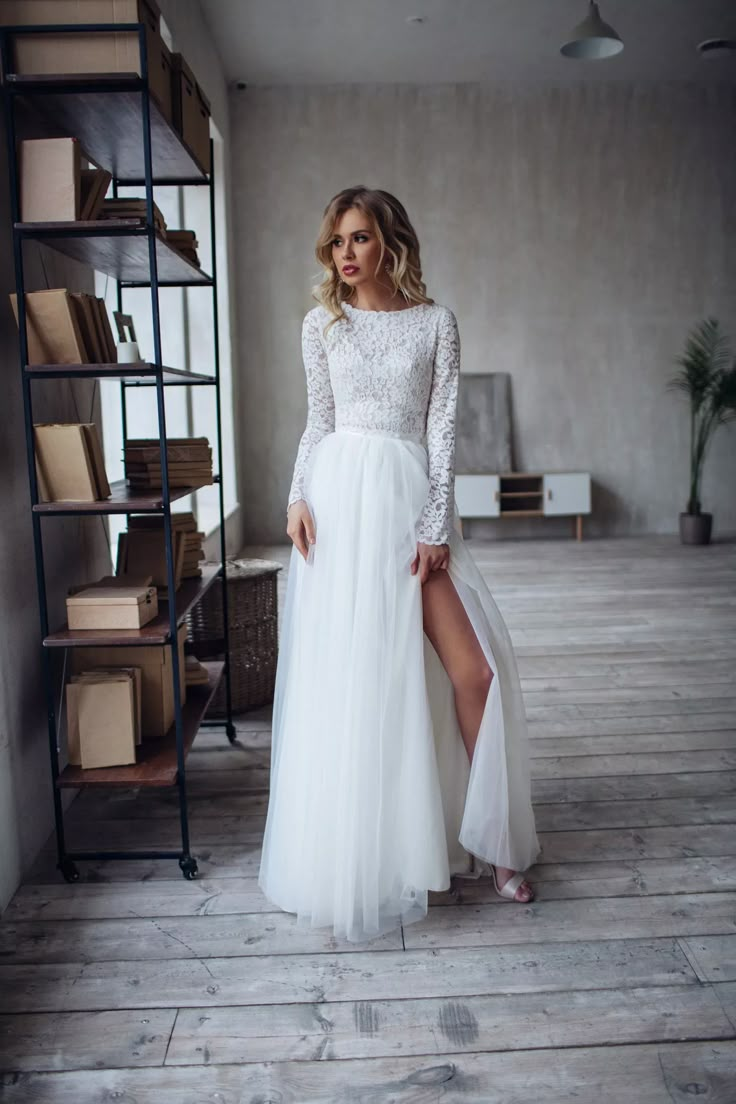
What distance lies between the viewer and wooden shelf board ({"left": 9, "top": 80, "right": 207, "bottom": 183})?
187cm

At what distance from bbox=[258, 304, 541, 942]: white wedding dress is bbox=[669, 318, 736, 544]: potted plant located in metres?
5.52

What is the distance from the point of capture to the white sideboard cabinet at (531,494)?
7148mm

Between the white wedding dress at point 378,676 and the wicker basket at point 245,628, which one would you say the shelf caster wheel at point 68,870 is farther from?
the wicker basket at point 245,628

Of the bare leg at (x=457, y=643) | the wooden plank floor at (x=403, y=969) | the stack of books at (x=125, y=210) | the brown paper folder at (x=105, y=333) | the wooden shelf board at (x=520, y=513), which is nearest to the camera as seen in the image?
the wooden plank floor at (x=403, y=969)

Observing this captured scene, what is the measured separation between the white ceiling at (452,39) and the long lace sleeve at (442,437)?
464 centimetres

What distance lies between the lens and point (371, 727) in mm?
1879

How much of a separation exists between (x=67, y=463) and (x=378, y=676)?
Result: 88cm

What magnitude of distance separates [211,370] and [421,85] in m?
3.00

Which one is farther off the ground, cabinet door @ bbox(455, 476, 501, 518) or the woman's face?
the woman's face

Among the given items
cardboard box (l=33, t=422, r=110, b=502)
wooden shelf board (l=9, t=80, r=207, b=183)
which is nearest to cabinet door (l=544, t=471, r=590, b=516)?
wooden shelf board (l=9, t=80, r=207, b=183)

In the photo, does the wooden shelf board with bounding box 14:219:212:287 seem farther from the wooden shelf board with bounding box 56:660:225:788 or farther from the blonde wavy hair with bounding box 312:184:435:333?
the wooden shelf board with bounding box 56:660:225:788

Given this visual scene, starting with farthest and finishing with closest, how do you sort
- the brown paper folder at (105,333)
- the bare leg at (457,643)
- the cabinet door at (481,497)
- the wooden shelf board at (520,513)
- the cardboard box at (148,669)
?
the cabinet door at (481,497) < the wooden shelf board at (520,513) < the cardboard box at (148,669) < the brown paper folder at (105,333) < the bare leg at (457,643)

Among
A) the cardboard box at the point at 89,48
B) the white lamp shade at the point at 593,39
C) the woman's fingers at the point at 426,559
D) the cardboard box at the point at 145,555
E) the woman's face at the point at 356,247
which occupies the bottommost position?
the cardboard box at the point at 145,555

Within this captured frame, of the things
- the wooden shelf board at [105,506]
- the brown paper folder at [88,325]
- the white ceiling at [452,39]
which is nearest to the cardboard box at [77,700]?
the wooden shelf board at [105,506]
